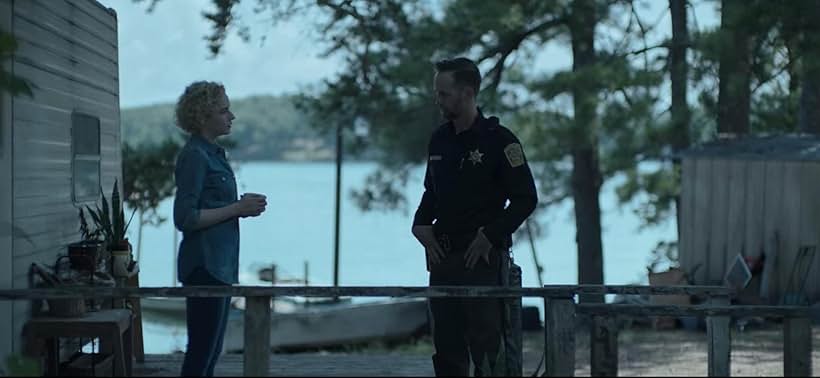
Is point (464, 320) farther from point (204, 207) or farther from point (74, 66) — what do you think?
point (74, 66)

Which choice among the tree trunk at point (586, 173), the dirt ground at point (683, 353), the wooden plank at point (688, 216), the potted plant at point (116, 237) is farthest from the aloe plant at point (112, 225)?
the tree trunk at point (586, 173)

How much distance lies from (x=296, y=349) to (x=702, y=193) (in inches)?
417

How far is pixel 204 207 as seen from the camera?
6484 mm

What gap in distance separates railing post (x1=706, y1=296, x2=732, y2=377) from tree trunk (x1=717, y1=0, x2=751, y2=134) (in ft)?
24.6

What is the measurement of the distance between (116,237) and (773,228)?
30.3 ft

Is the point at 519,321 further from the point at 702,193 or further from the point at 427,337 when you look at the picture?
the point at 427,337

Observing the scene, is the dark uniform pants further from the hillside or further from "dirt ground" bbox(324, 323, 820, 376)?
the hillside

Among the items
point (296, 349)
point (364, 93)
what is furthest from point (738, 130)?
point (296, 349)

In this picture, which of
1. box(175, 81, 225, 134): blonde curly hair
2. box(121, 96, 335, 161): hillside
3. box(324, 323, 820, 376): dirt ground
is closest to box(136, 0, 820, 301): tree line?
box(324, 323, 820, 376): dirt ground

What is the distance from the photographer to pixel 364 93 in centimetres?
2222

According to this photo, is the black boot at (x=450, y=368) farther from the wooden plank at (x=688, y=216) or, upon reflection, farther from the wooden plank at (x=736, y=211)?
the wooden plank at (x=688, y=216)

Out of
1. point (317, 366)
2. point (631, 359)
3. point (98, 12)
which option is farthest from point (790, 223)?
point (98, 12)

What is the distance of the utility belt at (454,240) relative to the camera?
252 inches

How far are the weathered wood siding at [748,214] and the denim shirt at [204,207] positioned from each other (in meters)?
9.75
